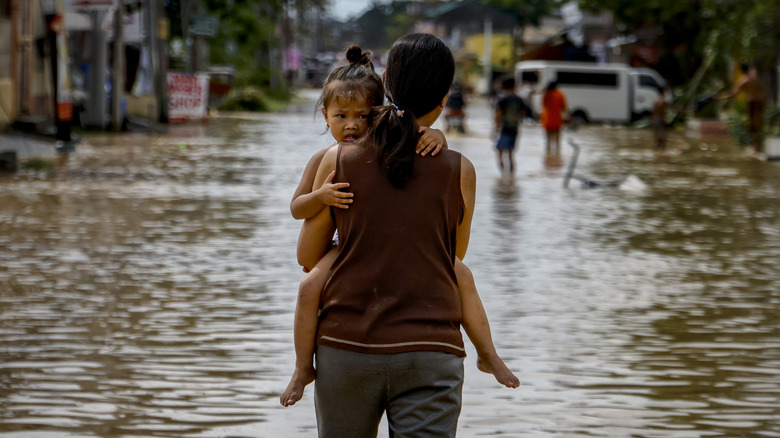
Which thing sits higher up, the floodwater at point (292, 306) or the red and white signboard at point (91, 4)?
the red and white signboard at point (91, 4)

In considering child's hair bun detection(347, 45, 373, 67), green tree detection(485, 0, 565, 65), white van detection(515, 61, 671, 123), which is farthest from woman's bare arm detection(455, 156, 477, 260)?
green tree detection(485, 0, 565, 65)

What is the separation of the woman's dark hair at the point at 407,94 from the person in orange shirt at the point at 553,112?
67.6 ft

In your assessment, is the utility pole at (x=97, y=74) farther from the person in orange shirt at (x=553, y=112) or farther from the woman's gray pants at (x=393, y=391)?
the woman's gray pants at (x=393, y=391)

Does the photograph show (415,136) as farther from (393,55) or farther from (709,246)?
(709,246)

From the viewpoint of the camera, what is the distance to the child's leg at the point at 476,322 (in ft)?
11.7

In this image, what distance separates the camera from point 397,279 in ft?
11.0

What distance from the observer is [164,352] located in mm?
7301

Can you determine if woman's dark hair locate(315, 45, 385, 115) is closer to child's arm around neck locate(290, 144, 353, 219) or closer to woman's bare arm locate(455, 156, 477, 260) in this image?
child's arm around neck locate(290, 144, 353, 219)

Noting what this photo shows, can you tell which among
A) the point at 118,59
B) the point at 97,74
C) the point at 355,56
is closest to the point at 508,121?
the point at 97,74

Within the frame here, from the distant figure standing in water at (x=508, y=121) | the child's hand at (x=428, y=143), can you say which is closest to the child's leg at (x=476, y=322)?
the child's hand at (x=428, y=143)

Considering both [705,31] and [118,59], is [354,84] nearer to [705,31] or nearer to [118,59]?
[118,59]

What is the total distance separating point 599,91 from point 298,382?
3933cm

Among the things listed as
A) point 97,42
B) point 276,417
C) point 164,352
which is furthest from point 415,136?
point 97,42

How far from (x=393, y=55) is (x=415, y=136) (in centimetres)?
23
